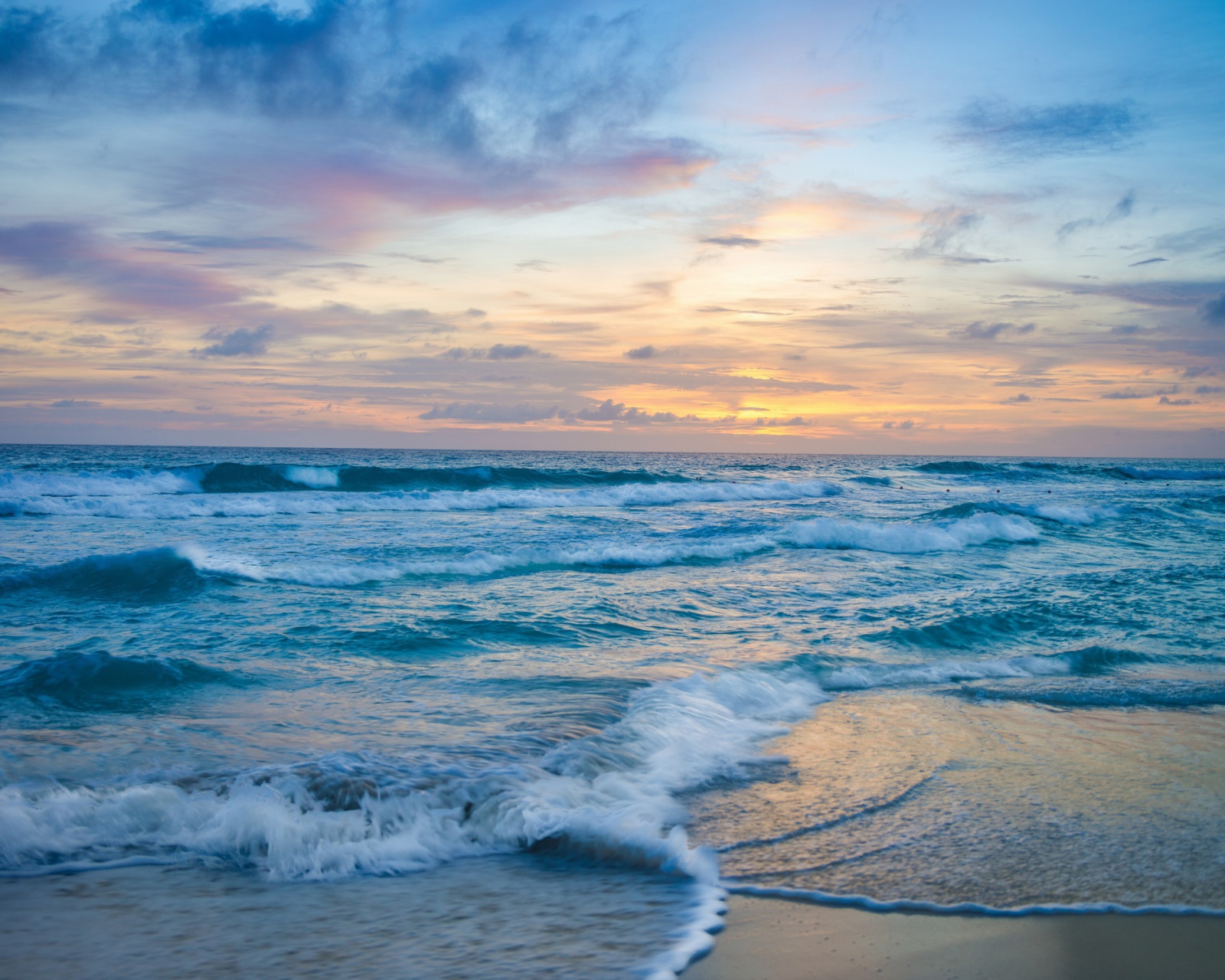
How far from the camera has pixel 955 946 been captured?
Answer: 317 centimetres

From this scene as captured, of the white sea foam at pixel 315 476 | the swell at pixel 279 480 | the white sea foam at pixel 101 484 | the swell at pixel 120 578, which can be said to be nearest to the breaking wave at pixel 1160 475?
the swell at pixel 279 480

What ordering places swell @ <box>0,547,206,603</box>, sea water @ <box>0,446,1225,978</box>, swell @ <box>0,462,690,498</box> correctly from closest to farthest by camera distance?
sea water @ <box>0,446,1225,978</box> → swell @ <box>0,547,206,603</box> → swell @ <box>0,462,690,498</box>

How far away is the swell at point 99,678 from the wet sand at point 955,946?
214 inches

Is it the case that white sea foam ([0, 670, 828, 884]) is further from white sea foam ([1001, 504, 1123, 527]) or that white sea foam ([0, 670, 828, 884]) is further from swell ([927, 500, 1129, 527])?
white sea foam ([1001, 504, 1123, 527])

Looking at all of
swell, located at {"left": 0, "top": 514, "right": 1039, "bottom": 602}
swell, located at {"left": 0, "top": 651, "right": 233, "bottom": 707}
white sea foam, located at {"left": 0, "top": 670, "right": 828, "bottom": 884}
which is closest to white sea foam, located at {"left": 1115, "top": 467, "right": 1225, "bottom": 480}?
swell, located at {"left": 0, "top": 514, "right": 1039, "bottom": 602}

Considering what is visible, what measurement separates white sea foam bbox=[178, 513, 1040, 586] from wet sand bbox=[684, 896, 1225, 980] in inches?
397

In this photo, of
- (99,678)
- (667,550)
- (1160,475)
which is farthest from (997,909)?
(1160,475)

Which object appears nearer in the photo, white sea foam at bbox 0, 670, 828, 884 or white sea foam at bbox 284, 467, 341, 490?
white sea foam at bbox 0, 670, 828, 884

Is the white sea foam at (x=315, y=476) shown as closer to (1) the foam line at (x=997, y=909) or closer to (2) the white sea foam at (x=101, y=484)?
(2) the white sea foam at (x=101, y=484)

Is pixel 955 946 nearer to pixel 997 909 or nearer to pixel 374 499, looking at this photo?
pixel 997 909

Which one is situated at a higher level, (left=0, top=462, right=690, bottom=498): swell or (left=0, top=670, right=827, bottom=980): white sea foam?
(left=0, top=462, right=690, bottom=498): swell

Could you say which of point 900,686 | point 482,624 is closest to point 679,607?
point 482,624

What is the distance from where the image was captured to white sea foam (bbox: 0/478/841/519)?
2444 cm

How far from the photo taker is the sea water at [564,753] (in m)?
3.49
